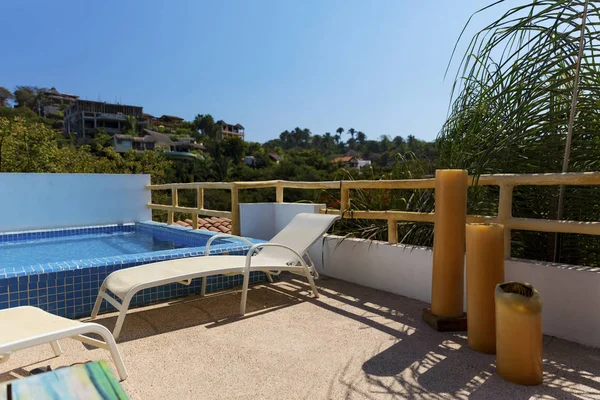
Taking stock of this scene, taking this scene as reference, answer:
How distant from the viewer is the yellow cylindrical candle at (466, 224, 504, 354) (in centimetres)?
245

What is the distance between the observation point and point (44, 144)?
1436 centimetres

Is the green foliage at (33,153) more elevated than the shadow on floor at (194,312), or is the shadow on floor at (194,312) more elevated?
the green foliage at (33,153)

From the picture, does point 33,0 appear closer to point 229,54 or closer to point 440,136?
point 229,54

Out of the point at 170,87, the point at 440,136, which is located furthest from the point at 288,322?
the point at 170,87

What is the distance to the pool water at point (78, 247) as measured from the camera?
19.5 ft

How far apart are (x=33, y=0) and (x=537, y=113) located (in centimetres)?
3350

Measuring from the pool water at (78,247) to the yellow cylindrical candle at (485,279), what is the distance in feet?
→ 16.5

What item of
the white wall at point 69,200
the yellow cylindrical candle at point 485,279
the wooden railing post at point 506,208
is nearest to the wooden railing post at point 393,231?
the wooden railing post at point 506,208

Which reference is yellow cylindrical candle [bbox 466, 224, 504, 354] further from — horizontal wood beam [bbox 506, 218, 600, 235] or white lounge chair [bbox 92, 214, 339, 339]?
white lounge chair [bbox 92, 214, 339, 339]

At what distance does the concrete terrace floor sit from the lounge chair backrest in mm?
672

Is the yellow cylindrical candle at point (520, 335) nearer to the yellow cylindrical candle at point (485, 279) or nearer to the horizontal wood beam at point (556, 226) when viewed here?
the yellow cylindrical candle at point (485, 279)

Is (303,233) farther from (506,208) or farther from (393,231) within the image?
(506,208)

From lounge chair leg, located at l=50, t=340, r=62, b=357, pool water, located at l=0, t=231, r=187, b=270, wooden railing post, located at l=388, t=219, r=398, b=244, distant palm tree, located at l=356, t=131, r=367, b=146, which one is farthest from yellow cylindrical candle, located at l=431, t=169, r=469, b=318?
distant palm tree, located at l=356, t=131, r=367, b=146

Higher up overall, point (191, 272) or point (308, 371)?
point (191, 272)
